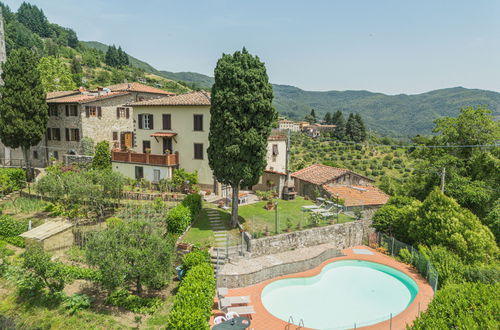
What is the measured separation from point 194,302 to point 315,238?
38.1 feet

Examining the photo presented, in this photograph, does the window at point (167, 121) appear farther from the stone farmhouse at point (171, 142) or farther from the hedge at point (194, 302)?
the hedge at point (194, 302)

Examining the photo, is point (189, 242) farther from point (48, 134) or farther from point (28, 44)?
point (28, 44)

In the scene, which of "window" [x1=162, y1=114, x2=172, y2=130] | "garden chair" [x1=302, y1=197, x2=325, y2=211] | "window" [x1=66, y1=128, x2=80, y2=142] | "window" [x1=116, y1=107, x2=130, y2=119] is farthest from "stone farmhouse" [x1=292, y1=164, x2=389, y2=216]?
"window" [x1=66, y1=128, x2=80, y2=142]

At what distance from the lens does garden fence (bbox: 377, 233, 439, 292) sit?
16984mm

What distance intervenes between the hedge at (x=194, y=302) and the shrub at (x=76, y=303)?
436cm

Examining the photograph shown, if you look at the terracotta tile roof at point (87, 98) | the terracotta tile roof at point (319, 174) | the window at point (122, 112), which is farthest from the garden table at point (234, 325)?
the window at point (122, 112)

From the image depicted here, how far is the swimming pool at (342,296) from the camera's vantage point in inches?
559

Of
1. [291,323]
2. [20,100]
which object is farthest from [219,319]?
[20,100]

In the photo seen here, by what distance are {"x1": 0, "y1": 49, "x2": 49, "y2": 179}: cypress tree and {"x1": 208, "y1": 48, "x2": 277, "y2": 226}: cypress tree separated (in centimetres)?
1979

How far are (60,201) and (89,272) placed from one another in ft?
30.3

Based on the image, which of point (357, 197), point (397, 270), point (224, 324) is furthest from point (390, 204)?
point (224, 324)

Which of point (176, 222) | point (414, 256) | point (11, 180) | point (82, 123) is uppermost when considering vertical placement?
point (82, 123)

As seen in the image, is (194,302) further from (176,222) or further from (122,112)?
(122,112)

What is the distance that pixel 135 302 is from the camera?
13.6 m
